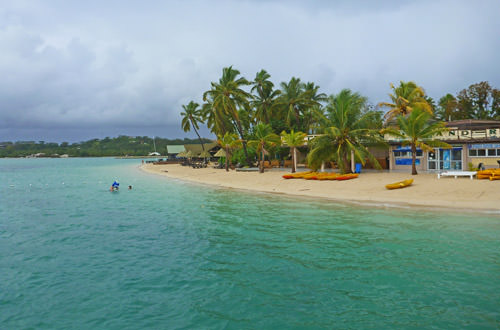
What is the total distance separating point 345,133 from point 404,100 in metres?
12.4

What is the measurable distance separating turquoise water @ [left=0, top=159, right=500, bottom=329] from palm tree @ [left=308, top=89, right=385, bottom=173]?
11.5 m

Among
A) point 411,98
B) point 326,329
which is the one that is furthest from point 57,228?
point 411,98

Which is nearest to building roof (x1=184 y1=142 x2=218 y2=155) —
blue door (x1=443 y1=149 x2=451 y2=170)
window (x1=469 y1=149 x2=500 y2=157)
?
blue door (x1=443 y1=149 x2=451 y2=170)

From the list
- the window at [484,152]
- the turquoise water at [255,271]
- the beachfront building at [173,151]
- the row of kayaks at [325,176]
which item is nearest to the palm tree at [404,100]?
the window at [484,152]

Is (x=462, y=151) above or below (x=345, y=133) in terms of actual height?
below

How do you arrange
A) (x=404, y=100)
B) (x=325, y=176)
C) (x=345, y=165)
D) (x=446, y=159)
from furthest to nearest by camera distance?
(x=404, y=100)
(x=345, y=165)
(x=446, y=159)
(x=325, y=176)

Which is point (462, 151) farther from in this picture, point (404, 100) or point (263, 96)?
point (263, 96)

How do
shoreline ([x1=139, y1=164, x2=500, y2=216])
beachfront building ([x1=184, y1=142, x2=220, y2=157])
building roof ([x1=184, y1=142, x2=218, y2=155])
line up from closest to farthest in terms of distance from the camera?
shoreline ([x1=139, y1=164, x2=500, y2=216])
building roof ([x1=184, y1=142, x2=218, y2=155])
beachfront building ([x1=184, y1=142, x2=220, y2=157])

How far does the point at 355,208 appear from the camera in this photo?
690 inches

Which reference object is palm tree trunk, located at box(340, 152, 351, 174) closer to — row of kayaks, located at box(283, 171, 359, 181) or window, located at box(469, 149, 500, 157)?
row of kayaks, located at box(283, 171, 359, 181)

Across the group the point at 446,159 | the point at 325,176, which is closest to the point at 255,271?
the point at 325,176

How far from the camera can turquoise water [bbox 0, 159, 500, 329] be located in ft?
22.6

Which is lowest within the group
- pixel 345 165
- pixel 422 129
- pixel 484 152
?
pixel 345 165

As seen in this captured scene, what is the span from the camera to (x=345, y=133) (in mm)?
27484
